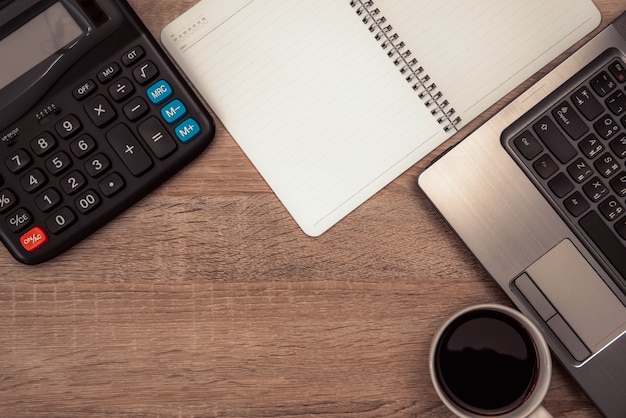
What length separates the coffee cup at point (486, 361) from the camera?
0.47m

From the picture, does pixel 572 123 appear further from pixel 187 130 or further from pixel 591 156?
pixel 187 130

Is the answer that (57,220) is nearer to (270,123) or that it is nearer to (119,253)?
(119,253)

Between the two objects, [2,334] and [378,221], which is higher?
[2,334]

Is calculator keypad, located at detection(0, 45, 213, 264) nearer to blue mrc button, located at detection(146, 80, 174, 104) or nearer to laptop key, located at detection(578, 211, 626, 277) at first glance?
blue mrc button, located at detection(146, 80, 174, 104)

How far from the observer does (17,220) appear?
480mm

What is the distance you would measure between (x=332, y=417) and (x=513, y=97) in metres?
0.30

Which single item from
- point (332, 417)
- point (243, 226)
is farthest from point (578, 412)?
point (243, 226)

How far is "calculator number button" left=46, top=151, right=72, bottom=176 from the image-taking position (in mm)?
482

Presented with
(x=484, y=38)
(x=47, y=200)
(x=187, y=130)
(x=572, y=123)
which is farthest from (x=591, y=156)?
(x=47, y=200)

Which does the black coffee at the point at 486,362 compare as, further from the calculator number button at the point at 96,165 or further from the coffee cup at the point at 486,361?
the calculator number button at the point at 96,165

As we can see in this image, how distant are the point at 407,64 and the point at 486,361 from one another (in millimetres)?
247

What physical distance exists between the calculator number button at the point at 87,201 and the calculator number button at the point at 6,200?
46mm

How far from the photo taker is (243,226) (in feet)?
1.71

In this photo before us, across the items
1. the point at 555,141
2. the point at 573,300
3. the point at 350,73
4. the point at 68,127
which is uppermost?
the point at 68,127
